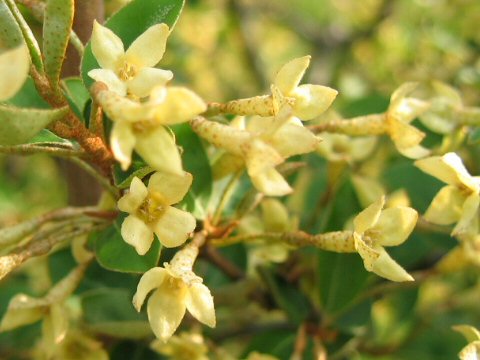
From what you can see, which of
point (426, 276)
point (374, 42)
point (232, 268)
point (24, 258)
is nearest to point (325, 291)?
point (232, 268)

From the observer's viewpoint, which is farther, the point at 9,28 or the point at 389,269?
the point at 389,269

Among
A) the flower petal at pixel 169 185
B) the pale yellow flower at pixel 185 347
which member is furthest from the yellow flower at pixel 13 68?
the pale yellow flower at pixel 185 347

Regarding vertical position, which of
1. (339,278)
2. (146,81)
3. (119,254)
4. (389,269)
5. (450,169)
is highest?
(146,81)

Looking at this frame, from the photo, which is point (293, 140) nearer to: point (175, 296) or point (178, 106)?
point (178, 106)

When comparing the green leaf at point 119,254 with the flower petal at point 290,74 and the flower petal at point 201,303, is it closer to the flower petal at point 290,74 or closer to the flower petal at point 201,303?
the flower petal at point 201,303

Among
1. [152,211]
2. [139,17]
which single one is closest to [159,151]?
[152,211]

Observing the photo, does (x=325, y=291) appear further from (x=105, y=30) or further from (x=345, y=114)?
(x=105, y=30)
